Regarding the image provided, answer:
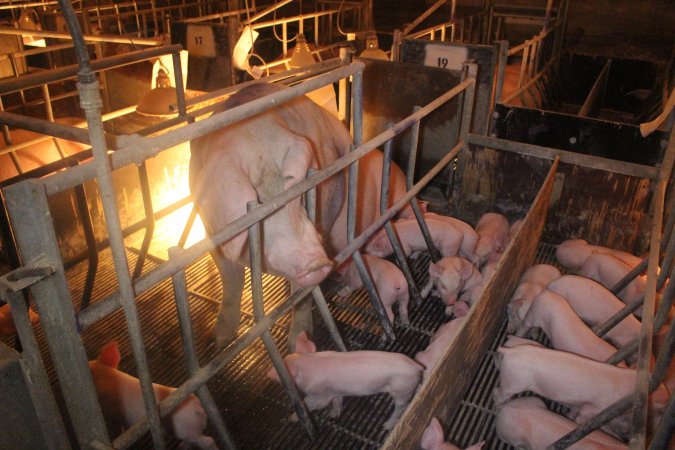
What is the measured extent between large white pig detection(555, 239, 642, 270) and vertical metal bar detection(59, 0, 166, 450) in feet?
10.6

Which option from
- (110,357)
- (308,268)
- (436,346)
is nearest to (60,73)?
(110,357)

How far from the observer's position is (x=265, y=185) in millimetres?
2871

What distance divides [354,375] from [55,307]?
1.53m

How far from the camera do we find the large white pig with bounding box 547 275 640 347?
3.36 metres

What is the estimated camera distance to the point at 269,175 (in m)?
2.87

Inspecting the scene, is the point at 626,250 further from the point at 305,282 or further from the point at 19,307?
the point at 19,307

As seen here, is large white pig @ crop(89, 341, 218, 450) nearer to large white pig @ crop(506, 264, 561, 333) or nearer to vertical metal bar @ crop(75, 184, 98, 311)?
vertical metal bar @ crop(75, 184, 98, 311)

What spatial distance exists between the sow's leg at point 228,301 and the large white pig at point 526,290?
1696 mm

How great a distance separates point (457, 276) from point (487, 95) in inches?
77.9

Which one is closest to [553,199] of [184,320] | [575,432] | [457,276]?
[457,276]

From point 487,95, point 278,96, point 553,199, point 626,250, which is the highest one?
point 278,96

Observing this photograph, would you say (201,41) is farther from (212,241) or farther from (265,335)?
(212,241)

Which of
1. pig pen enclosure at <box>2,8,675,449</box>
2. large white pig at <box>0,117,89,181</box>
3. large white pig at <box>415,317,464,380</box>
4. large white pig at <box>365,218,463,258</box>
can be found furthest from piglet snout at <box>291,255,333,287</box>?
large white pig at <box>0,117,89,181</box>

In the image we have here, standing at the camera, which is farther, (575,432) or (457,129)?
(457,129)
